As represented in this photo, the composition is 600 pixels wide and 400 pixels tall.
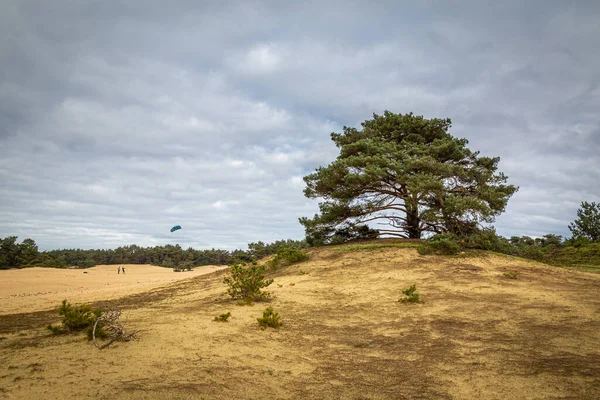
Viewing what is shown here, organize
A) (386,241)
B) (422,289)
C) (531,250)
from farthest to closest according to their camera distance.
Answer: (386,241) < (531,250) < (422,289)

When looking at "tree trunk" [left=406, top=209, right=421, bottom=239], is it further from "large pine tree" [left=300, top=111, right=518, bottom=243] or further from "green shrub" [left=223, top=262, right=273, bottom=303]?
"green shrub" [left=223, top=262, right=273, bottom=303]

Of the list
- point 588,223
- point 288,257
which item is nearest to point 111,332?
point 288,257

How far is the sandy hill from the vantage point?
4.28 metres

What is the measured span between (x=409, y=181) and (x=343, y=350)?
40.2ft

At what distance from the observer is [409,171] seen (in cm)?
1812

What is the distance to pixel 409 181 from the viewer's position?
656 inches

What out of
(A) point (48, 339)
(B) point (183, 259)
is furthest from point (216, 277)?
(B) point (183, 259)

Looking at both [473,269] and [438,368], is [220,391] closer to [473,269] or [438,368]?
[438,368]

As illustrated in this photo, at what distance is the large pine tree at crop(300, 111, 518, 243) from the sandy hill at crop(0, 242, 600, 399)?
6.25m

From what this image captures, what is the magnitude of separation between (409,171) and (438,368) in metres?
14.2

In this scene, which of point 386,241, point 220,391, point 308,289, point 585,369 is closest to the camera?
point 220,391

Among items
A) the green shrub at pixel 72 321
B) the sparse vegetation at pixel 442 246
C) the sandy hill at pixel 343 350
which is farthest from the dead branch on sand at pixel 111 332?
the sparse vegetation at pixel 442 246

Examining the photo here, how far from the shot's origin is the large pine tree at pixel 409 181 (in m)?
16.7

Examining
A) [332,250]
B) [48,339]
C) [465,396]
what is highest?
[332,250]
